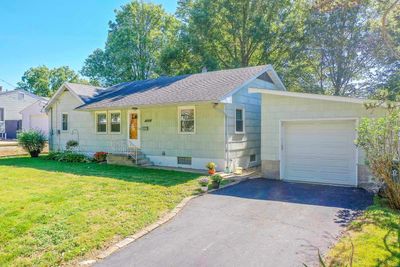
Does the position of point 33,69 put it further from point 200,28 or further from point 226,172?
point 226,172

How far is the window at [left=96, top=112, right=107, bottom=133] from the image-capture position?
15.4 m

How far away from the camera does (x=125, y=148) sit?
14258 millimetres

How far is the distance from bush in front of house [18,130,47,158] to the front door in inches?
263

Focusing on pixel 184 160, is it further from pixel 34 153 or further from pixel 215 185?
pixel 34 153

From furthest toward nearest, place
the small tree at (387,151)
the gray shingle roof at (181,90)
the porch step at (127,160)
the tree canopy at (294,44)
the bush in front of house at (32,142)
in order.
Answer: the tree canopy at (294,44), the bush in front of house at (32,142), the porch step at (127,160), the gray shingle roof at (181,90), the small tree at (387,151)

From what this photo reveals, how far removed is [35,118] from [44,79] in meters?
30.1

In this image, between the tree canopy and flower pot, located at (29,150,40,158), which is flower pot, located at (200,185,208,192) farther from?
the tree canopy

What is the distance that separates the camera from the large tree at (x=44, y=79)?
53812mm

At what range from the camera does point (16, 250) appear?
4371 mm

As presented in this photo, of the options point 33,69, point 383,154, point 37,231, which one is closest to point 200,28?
point 383,154

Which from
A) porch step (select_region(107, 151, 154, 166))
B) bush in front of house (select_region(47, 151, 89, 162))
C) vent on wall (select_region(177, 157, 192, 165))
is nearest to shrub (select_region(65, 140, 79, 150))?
bush in front of house (select_region(47, 151, 89, 162))

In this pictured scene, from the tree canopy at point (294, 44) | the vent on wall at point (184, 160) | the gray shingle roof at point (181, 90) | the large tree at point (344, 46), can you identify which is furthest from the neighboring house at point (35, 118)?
the large tree at point (344, 46)

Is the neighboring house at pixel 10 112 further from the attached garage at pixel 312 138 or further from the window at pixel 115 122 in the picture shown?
the attached garage at pixel 312 138

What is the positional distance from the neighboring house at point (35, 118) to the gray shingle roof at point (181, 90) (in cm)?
1486
